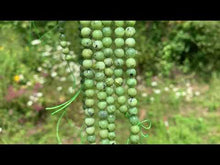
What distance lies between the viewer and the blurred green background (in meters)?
2.28

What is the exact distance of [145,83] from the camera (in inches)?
112

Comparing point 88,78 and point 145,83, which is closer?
point 88,78

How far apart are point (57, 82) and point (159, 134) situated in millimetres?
1052

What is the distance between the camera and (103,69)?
736 mm

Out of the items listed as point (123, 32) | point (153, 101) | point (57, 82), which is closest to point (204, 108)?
point (153, 101)

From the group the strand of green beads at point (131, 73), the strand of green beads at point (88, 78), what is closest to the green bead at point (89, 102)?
the strand of green beads at point (88, 78)

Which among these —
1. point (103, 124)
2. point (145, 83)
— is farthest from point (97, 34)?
point (145, 83)

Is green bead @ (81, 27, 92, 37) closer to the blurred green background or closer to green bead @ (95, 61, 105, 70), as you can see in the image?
green bead @ (95, 61, 105, 70)

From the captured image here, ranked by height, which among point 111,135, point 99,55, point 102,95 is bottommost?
point 111,135

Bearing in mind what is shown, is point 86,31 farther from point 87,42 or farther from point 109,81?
point 109,81

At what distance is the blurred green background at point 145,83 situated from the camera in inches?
89.9

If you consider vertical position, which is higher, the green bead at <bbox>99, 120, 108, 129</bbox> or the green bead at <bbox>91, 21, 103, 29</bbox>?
the green bead at <bbox>91, 21, 103, 29</bbox>

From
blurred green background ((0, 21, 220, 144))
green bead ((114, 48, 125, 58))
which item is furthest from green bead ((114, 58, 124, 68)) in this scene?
blurred green background ((0, 21, 220, 144))
